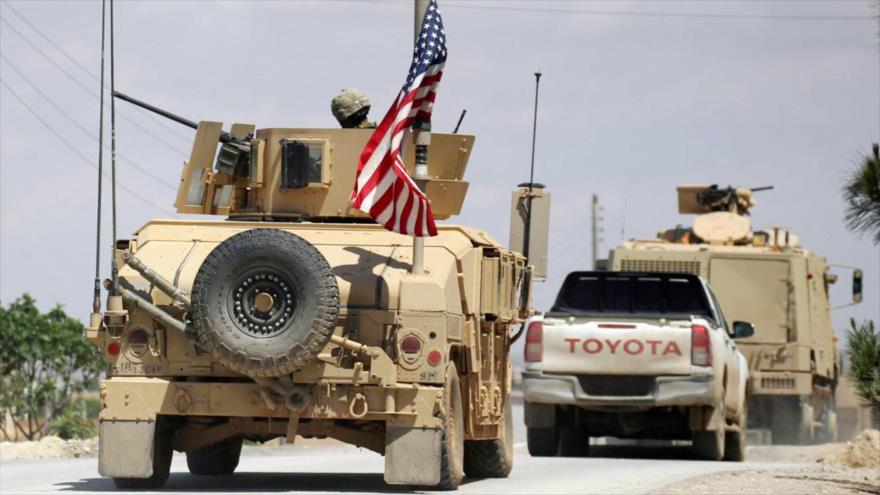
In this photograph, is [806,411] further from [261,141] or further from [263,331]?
[263,331]

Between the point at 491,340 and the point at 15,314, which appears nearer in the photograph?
the point at 491,340

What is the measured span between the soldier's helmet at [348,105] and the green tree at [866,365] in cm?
437

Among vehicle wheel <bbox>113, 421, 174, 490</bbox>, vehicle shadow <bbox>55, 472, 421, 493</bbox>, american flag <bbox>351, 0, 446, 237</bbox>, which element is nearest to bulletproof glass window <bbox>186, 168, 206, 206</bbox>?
american flag <bbox>351, 0, 446, 237</bbox>

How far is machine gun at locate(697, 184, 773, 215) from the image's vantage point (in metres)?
30.1

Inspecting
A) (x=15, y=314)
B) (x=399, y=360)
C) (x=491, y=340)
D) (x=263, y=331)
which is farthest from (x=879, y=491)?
(x=15, y=314)

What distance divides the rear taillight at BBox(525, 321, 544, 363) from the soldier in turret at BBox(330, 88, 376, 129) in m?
4.56

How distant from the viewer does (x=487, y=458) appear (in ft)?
53.1

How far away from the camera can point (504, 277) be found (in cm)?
1562

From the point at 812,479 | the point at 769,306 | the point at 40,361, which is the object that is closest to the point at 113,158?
the point at 812,479

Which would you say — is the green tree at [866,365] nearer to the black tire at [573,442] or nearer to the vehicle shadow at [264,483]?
the vehicle shadow at [264,483]

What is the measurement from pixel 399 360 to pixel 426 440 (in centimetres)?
59

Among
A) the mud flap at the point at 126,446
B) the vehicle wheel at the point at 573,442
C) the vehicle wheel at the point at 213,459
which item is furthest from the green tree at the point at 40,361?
the mud flap at the point at 126,446

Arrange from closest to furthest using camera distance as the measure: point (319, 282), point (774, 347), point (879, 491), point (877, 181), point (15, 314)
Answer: point (319, 282)
point (877, 181)
point (879, 491)
point (774, 347)
point (15, 314)

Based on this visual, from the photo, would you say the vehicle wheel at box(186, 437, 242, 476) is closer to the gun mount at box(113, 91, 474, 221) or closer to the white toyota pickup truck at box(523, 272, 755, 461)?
the gun mount at box(113, 91, 474, 221)
